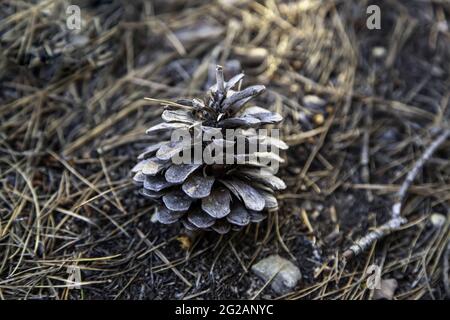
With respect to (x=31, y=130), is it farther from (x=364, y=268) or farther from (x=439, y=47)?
(x=439, y=47)

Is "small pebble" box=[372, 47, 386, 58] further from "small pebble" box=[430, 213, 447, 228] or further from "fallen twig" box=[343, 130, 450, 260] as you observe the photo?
"small pebble" box=[430, 213, 447, 228]

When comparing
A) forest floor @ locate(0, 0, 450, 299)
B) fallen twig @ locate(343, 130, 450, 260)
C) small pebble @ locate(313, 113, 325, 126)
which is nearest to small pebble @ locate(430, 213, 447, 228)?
forest floor @ locate(0, 0, 450, 299)

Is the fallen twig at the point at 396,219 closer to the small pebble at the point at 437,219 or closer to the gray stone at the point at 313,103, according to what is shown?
the small pebble at the point at 437,219

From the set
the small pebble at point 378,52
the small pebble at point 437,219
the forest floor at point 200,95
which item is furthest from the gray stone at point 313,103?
the small pebble at point 437,219

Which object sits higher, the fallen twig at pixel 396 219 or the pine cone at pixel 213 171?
the pine cone at pixel 213 171

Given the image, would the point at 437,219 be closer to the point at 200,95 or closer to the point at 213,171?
the point at 213,171
